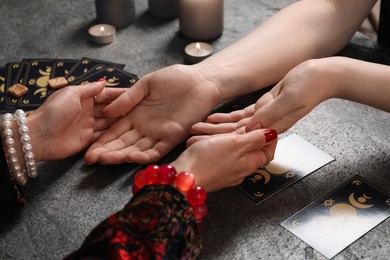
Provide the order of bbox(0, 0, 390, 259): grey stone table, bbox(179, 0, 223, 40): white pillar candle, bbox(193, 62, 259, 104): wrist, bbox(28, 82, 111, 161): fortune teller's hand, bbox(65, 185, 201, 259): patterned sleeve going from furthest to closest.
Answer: bbox(179, 0, 223, 40): white pillar candle < bbox(193, 62, 259, 104): wrist < bbox(28, 82, 111, 161): fortune teller's hand < bbox(0, 0, 390, 259): grey stone table < bbox(65, 185, 201, 259): patterned sleeve

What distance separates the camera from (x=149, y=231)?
740 mm

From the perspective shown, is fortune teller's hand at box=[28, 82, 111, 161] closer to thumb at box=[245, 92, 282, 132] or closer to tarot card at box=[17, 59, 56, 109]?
tarot card at box=[17, 59, 56, 109]

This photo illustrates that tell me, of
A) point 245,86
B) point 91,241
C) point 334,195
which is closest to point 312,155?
point 334,195

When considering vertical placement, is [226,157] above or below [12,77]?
above

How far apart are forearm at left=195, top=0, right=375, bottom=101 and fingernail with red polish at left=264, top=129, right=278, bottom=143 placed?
0.74 ft

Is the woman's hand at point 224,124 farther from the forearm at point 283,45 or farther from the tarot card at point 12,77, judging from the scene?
the tarot card at point 12,77

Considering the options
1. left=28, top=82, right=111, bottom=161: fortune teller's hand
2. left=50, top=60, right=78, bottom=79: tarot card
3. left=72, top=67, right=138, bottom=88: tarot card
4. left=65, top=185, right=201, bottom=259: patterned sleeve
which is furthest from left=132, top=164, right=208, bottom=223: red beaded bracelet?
Answer: left=50, top=60, right=78, bottom=79: tarot card

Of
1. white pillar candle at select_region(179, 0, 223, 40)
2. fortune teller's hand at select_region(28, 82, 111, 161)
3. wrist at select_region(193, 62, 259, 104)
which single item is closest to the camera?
fortune teller's hand at select_region(28, 82, 111, 161)

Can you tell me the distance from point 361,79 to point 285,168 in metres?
0.23

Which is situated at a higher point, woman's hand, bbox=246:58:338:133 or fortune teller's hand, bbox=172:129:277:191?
woman's hand, bbox=246:58:338:133

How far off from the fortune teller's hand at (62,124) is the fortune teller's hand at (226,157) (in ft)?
0.76

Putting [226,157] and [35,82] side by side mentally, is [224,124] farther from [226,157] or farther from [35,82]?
[35,82]

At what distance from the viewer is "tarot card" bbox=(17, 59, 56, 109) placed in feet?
3.88

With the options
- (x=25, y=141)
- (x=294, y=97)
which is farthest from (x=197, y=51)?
(x=25, y=141)
